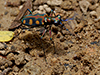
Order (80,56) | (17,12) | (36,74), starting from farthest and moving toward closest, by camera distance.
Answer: (17,12) → (80,56) → (36,74)

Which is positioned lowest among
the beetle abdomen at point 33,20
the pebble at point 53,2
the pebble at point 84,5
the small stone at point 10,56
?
the small stone at point 10,56

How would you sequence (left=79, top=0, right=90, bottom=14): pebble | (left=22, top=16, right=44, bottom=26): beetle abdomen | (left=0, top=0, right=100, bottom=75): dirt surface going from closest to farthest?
(left=0, top=0, right=100, bottom=75): dirt surface → (left=22, top=16, right=44, bottom=26): beetle abdomen → (left=79, top=0, right=90, bottom=14): pebble

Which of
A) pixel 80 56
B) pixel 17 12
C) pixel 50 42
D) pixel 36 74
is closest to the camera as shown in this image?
pixel 36 74

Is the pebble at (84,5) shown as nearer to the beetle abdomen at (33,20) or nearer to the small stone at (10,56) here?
the beetle abdomen at (33,20)

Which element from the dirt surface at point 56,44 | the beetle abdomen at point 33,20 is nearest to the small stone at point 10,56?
the dirt surface at point 56,44

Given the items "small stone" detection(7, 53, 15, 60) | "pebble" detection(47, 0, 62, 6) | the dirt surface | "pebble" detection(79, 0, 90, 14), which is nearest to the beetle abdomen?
the dirt surface

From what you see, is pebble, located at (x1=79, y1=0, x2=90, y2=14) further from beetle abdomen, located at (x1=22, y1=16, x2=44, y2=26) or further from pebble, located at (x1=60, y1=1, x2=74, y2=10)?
beetle abdomen, located at (x1=22, y1=16, x2=44, y2=26)

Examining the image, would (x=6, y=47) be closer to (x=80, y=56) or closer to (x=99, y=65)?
(x=80, y=56)

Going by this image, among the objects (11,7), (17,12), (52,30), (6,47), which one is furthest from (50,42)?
(11,7)
